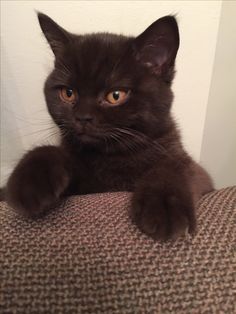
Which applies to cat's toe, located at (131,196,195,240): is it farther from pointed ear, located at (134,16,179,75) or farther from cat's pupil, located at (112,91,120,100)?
pointed ear, located at (134,16,179,75)

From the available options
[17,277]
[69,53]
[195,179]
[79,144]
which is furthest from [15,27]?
[17,277]

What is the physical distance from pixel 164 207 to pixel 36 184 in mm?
256

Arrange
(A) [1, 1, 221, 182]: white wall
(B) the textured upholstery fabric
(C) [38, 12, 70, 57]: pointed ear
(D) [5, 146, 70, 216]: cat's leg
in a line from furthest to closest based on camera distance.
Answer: (A) [1, 1, 221, 182]: white wall
(C) [38, 12, 70, 57]: pointed ear
(D) [5, 146, 70, 216]: cat's leg
(B) the textured upholstery fabric

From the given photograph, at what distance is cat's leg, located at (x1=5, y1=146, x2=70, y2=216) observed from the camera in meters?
0.62

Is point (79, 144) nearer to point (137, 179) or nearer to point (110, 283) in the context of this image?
point (137, 179)

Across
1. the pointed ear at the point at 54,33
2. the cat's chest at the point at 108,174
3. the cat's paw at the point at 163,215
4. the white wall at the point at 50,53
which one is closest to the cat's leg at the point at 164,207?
the cat's paw at the point at 163,215

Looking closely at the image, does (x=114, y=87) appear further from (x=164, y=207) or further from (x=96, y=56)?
(x=164, y=207)

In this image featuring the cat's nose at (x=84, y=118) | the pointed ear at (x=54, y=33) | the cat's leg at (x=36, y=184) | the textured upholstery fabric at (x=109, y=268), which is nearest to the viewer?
the textured upholstery fabric at (x=109, y=268)

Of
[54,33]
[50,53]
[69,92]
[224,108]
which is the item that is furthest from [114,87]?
[224,108]

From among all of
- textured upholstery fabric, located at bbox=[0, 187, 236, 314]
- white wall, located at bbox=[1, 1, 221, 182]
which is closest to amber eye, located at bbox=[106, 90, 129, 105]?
textured upholstery fabric, located at bbox=[0, 187, 236, 314]

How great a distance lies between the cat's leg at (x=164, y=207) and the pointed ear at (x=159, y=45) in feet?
1.15

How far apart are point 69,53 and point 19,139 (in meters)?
0.61

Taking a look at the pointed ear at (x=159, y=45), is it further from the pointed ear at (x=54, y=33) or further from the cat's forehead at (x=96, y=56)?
A: the pointed ear at (x=54, y=33)

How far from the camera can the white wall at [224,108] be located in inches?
49.8
